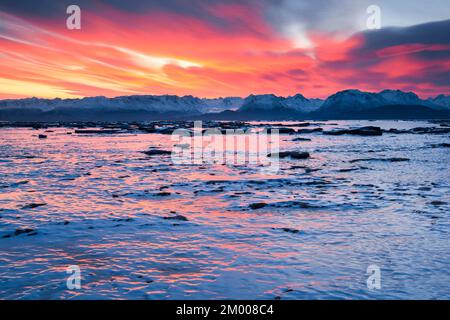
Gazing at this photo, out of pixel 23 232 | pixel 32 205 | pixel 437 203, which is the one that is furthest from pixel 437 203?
pixel 32 205

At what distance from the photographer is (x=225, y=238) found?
9.56m

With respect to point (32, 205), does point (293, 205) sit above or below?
below

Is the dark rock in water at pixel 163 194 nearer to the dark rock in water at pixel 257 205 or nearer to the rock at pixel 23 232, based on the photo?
the dark rock in water at pixel 257 205

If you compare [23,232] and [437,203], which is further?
[437,203]

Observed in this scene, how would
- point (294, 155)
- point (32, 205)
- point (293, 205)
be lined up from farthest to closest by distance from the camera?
1. point (294, 155)
2. point (293, 205)
3. point (32, 205)

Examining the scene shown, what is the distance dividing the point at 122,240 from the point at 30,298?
3.22m

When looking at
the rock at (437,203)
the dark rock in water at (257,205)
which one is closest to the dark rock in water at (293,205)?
the dark rock in water at (257,205)

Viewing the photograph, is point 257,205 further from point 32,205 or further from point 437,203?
point 32,205

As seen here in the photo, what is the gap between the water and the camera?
673 cm

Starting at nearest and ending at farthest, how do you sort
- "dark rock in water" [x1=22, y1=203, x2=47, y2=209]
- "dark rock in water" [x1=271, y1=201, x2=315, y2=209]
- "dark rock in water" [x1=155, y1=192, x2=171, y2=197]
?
"dark rock in water" [x1=22, y1=203, x2=47, y2=209], "dark rock in water" [x1=271, y1=201, x2=315, y2=209], "dark rock in water" [x1=155, y1=192, x2=171, y2=197]

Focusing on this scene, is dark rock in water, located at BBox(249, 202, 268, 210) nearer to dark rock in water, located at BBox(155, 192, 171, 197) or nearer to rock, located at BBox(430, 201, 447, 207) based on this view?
dark rock in water, located at BBox(155, 192, 171, 197)

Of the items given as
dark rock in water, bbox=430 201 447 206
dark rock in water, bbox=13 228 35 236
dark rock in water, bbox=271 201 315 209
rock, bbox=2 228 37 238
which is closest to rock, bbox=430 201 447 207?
dark rock in water, bbox=430 201 447 206
